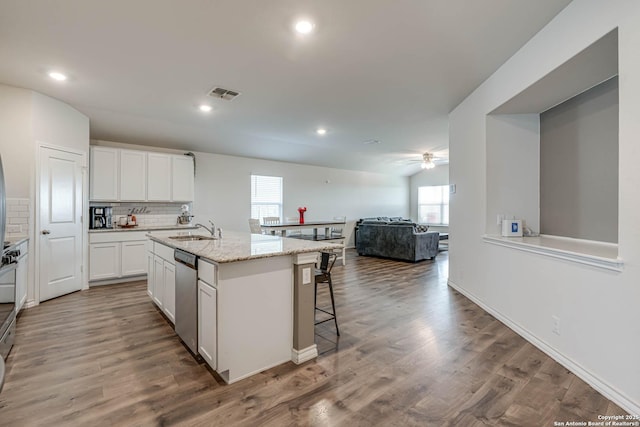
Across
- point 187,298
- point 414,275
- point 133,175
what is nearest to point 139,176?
point 133,175

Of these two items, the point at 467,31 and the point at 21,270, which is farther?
the point at 21,270

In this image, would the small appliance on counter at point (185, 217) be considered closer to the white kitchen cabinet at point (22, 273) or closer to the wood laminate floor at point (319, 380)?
the white kitchen cabinet at point (22, 273)

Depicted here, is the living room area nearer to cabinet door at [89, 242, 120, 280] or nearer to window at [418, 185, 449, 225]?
cabinet door at [89, 242, 120, 280]

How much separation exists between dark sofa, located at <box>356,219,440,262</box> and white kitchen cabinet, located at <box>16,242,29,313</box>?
6.09m

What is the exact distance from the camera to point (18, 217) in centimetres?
365

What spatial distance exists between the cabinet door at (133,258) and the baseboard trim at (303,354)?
377 centimetres

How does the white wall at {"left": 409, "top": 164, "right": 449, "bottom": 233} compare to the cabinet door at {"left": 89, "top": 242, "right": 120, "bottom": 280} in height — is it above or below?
above

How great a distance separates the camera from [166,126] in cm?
508

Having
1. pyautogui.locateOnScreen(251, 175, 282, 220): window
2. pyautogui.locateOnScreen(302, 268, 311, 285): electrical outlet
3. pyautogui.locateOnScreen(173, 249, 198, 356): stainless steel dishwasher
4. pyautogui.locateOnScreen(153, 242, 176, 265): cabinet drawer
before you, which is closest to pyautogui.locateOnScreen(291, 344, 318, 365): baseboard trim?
pyautogui.locateOnScreen(302, 268, 311, 285): electrical outlet

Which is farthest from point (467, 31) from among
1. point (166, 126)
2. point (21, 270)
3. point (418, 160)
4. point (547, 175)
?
point (418, 160)

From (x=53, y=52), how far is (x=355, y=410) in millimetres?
3949

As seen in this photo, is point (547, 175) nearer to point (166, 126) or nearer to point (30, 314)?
point (166, 126)

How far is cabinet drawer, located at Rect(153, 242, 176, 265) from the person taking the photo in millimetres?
2957

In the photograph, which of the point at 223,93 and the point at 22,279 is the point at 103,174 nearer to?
the point at 22,279
